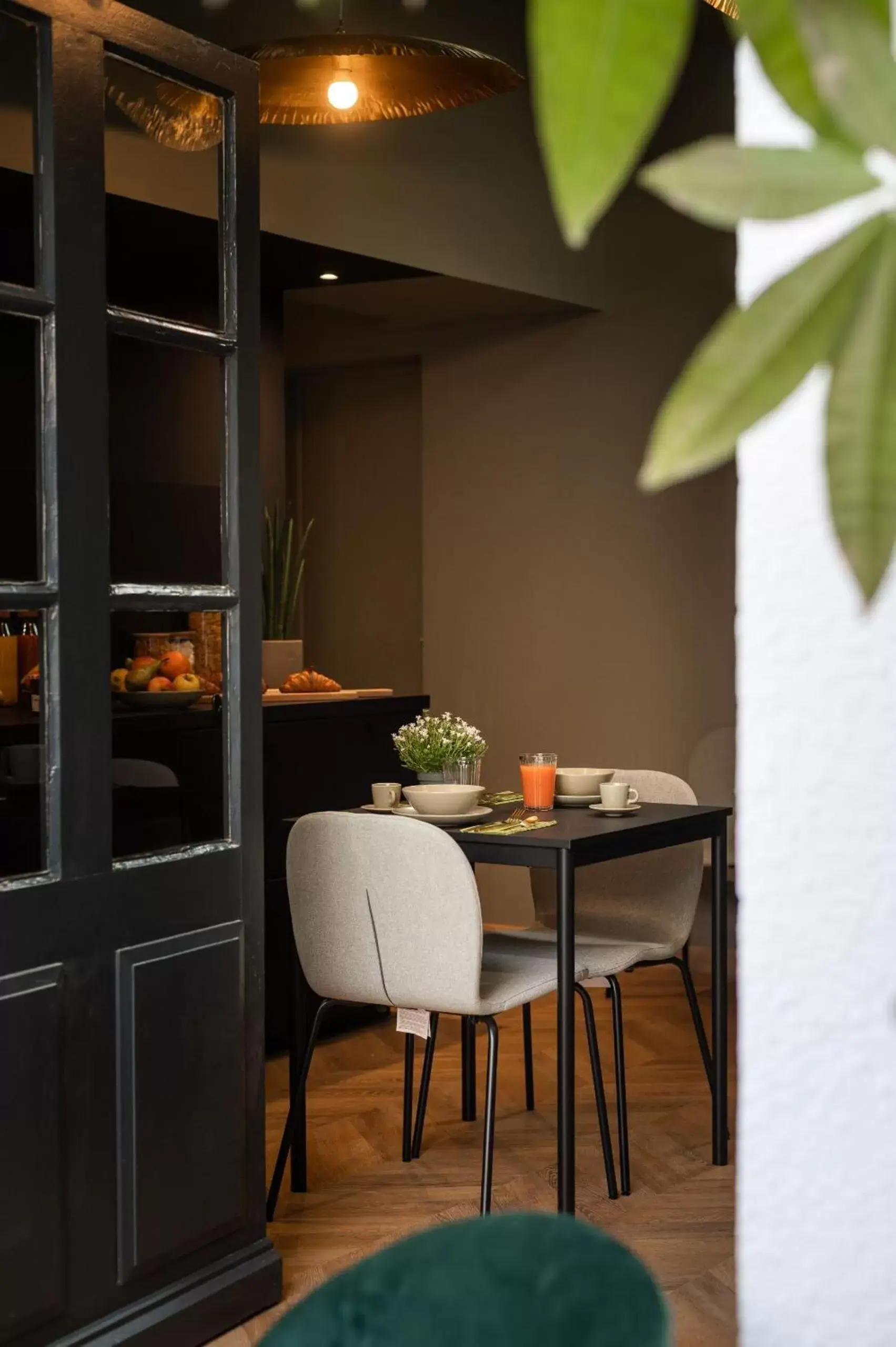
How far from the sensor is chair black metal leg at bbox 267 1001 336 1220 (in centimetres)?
300

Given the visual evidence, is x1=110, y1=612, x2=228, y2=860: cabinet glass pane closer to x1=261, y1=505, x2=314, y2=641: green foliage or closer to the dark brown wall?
x1=261, y1=505, x2=314, y2=641: green foliage

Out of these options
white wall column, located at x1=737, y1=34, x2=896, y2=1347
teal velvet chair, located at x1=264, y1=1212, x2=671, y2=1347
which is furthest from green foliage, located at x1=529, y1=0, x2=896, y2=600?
teal velvet chair, located at x1=264, y1=1212, x2=671, y2=1347

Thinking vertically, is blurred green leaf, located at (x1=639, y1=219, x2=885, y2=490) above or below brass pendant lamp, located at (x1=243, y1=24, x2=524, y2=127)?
below

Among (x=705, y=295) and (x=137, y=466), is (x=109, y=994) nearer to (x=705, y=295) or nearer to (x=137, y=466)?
(x=137, y=466)

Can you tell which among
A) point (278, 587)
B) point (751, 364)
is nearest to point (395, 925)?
point (278, 587)

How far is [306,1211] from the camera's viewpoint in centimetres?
307

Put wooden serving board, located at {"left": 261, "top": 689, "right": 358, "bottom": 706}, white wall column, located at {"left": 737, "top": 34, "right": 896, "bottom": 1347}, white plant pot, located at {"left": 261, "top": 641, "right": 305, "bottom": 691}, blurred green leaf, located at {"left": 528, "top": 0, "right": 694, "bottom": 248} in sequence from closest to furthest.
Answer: blurred green leaf, located at {"left": 528, "top": 0, "right": 694, "bottom": 248} < white wall column, located at {"left": 737, "top": 34, "right": 896, "bottom": 1347} < wooden serving board, located at {"left": 261, "top": 689, "right": 358, "bottom": 706} < white plant pot, located at {"left": 261, "top": 641, "right": 305, "bottom": 691}

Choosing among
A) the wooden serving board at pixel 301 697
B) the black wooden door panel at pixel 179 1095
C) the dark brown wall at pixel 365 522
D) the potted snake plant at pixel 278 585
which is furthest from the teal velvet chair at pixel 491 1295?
the dark brown wall at pixel 365 522

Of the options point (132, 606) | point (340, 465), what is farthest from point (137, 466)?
point (340, 465)

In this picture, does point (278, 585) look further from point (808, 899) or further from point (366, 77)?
point (808, 899)

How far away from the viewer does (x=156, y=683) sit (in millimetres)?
2441

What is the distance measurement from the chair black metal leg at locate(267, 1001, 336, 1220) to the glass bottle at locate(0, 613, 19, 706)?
1044 millimetres

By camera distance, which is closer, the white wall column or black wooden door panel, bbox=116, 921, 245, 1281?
the white wall column

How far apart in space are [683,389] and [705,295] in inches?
212
